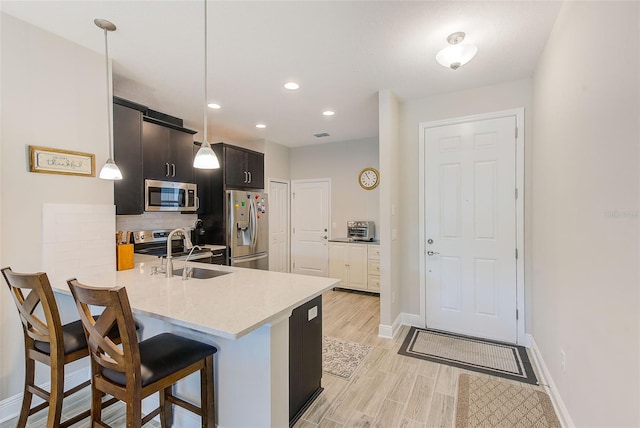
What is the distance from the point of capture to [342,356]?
2701 mm

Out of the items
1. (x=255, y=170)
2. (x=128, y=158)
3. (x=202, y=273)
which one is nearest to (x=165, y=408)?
(x=202, y=273)

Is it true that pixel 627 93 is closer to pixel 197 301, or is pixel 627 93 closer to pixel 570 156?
pixel 570 156

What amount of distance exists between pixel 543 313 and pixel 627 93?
75.0 inches

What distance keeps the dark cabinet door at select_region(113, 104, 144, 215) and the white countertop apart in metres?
0.72

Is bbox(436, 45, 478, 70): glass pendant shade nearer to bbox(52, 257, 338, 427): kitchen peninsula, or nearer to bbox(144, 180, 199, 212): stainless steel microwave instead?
bbox(52, 257, 338, 427): kitchen peninsula

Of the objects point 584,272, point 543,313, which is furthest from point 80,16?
point 543,313

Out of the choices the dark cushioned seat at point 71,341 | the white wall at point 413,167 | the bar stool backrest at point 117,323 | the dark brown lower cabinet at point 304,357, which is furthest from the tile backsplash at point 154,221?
the white wall at point 413,167

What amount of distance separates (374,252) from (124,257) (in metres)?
3.38

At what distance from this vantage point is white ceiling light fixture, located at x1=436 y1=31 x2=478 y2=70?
80.2 inches

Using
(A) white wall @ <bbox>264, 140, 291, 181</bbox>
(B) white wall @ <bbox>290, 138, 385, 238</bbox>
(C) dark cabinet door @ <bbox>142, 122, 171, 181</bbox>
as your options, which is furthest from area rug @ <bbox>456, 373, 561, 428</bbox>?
(A) white wall @ <bbox>264, 140, 291, 181</bbox>

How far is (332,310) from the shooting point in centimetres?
400

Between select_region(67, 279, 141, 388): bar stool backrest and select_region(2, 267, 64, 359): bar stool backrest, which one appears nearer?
select_region(67, 279, 141, 388): bar stool backrest

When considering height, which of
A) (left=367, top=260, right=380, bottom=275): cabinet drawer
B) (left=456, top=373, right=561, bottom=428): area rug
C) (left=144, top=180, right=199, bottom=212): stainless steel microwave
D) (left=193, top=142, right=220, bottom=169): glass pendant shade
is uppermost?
(left=193, top=142, right=220, bottom=169): glass pendant shade

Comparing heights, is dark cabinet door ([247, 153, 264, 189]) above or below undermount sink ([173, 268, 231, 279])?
above
